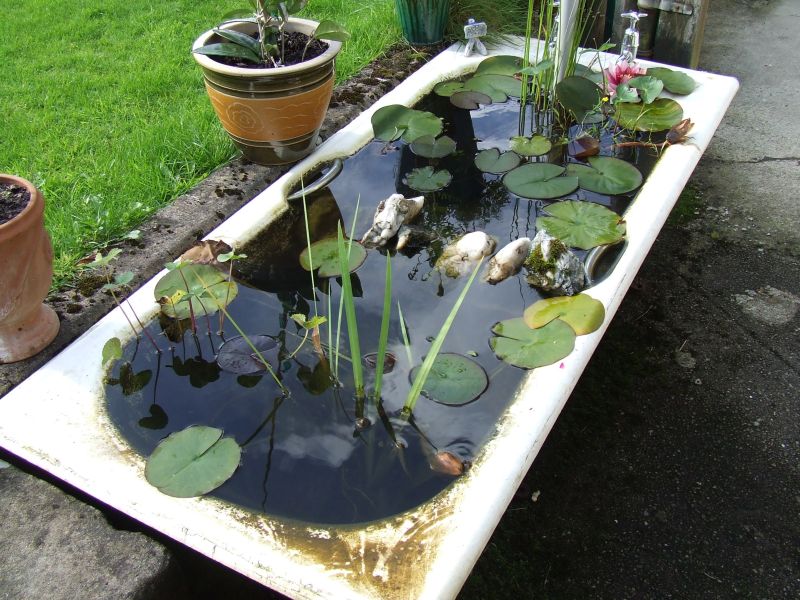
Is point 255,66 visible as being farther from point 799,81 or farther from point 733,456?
point 799,81

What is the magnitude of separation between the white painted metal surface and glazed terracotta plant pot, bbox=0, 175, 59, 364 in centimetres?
9

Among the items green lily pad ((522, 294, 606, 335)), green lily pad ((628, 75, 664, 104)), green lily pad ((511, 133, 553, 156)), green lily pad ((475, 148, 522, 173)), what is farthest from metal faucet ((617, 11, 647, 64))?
green lily pad ((522, 294, 606, 335))

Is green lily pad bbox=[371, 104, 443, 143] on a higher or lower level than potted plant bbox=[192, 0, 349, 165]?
lower

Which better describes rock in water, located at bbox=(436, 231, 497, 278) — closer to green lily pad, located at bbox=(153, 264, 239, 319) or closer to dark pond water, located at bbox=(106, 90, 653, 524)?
dark pond water, located at bbox=(106, 90, 653, 524)

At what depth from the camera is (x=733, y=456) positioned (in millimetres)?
1605

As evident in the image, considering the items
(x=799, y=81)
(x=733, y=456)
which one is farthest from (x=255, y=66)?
(x=799, y=81)

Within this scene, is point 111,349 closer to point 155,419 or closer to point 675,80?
point 155,419

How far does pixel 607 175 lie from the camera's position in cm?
188

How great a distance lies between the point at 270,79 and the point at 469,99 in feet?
2.39

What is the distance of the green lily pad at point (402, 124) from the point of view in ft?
6.82

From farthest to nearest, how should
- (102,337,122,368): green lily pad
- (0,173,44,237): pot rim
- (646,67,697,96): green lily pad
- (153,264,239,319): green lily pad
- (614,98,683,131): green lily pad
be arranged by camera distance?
(646,67,697,96): green lily pad → (614,98,683,131): green lily pad → (153,264,239,319): green lily pad → (102,337,122,368): green lily pad → (0,173,44,237): pot rim

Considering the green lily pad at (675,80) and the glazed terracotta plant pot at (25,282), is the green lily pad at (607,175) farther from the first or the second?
the glazed terracotta plant pot at (25,282)

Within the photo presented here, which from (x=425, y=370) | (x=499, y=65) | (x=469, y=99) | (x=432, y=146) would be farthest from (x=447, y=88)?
(x=425, y=370)

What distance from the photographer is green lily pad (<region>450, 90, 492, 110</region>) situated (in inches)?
87.8
